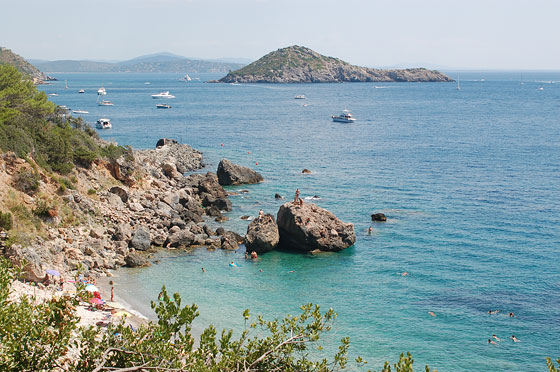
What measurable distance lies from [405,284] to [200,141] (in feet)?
197

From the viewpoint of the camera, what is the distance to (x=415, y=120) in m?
116

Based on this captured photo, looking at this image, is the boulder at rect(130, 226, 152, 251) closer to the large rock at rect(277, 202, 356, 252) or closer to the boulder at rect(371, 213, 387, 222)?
the large rock at rect(277, 202, 356, 252)

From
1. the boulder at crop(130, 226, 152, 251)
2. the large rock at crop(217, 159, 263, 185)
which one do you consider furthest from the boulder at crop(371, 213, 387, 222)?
Answer: the boulder at crop(130, 226, 152, 251)

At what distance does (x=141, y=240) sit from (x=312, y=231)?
41.5 ft

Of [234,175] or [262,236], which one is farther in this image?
[234,175]

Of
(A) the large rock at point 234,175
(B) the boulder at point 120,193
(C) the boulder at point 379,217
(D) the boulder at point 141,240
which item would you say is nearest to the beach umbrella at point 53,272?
(D) the boulder at point 141,240

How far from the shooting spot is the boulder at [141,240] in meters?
38.6

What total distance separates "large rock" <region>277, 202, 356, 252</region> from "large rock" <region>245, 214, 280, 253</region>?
1156 millimetres

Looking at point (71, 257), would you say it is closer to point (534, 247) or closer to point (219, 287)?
point (219, 287)

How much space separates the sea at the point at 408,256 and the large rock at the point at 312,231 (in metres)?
1.02

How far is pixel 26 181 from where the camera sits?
37062 mm

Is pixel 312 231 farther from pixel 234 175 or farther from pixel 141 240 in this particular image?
pixel 234 175

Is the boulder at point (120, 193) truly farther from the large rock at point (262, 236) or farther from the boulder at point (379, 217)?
the boulder at point (379, 217)

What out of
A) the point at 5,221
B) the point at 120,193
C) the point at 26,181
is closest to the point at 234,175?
the point at 120,193
